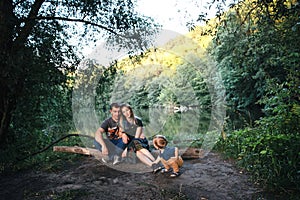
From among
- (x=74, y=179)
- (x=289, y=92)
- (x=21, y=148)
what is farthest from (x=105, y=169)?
(x=289, y=92)

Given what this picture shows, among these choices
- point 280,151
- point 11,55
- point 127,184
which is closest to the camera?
point 280,151

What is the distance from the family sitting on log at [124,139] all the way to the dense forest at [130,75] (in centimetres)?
27

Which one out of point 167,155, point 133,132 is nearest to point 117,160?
point 133,132

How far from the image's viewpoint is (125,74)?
4.73 m

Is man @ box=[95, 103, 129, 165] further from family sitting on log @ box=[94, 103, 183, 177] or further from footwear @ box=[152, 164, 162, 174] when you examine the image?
footwear @ box=[152, 164, 162, 174]

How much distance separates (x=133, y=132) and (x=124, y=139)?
Result: 188 millimetres

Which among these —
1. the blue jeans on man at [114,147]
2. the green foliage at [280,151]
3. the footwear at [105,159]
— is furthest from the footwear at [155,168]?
the green foliage at [280,151]

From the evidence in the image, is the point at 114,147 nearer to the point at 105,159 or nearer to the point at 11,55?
the point at 105,159

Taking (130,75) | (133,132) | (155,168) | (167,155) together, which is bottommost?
(155,168)

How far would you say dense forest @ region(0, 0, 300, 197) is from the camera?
13.0 feet

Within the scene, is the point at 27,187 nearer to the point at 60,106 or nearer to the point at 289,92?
the point at 60,106

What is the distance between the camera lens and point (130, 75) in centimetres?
462

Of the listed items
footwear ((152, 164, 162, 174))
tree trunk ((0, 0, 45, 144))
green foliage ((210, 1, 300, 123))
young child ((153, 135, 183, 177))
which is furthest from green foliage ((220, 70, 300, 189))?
tree trunk ((0, 0, 45, 144))

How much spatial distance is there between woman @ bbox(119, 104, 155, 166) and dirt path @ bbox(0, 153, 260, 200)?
1.04ft
